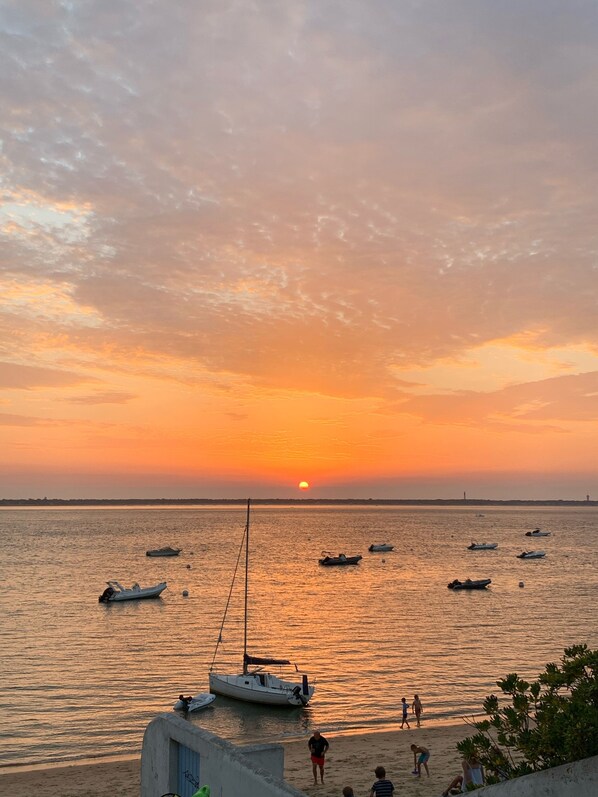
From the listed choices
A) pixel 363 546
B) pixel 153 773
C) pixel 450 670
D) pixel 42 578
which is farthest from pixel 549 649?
pixel 363 546

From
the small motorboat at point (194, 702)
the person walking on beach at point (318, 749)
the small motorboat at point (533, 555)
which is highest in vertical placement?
the person walking on beach at point (318, 749)

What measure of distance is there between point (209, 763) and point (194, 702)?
2552cm

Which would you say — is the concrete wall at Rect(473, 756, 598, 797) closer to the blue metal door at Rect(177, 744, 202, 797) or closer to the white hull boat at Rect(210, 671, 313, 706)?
the blue metal door at Rect(177, 744, 202, 797)

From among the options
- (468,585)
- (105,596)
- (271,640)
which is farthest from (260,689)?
(468,585)

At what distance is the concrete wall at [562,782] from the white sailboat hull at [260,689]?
29.5 metres

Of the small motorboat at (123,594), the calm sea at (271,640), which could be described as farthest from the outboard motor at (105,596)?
the calm sea at (271,640)

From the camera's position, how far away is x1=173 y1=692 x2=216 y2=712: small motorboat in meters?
35.6

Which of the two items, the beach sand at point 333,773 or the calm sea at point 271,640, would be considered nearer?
the beach sand at point 333,773

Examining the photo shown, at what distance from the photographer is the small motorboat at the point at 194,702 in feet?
117

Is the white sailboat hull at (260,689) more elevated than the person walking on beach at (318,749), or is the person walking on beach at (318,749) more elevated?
the person walking on beach at (318,749)

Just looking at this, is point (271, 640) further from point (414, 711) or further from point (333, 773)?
point (333, 773)

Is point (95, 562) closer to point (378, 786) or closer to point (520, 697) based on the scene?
point (378, 786)

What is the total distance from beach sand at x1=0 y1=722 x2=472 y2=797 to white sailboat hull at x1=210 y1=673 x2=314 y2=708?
464cm

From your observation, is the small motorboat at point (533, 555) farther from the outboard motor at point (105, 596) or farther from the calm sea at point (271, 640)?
the outboard motor at point (105, 596)
